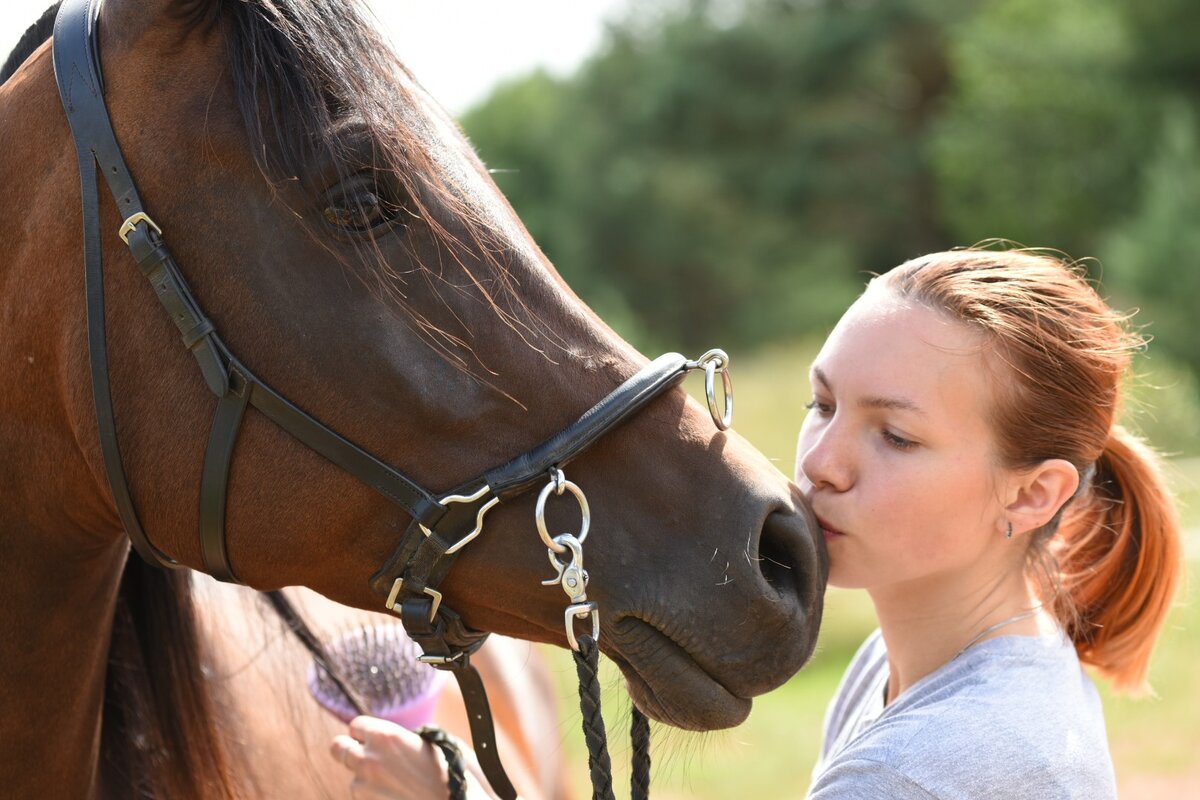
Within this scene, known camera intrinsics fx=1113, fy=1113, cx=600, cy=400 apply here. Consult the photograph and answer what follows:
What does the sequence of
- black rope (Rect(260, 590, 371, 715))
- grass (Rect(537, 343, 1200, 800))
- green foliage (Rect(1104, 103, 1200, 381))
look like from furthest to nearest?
green foliage (Rect(1104, 103, 1200, 381))
grass (Rect(537, 343, 1200, 800))
black rope (Rect(260, 590, 371, 715))

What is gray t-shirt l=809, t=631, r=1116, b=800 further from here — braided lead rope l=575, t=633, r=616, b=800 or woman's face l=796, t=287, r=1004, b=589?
braided lead rope l=575, t=633, r=616, b=800

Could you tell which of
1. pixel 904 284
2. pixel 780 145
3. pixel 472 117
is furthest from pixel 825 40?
pixel 904 284

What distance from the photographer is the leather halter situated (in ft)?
5.33

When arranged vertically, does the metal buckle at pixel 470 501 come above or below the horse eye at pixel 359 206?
below

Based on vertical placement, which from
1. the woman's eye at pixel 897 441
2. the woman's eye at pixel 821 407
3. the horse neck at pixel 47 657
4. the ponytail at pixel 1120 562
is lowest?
the ponytail at pixel 1120 562

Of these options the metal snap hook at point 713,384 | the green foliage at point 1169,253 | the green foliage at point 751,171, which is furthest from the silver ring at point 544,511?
the green foliage at point 751,171

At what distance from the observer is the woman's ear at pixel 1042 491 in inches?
73.3

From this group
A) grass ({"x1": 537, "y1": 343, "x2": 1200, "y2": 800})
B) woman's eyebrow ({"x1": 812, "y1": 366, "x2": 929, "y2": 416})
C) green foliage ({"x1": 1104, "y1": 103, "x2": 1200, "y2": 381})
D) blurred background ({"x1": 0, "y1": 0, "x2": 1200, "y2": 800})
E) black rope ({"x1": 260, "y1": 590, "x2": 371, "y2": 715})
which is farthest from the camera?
blurred background ({"x1": 0, "y1": 0, "x2": 1200, "y2": 800})

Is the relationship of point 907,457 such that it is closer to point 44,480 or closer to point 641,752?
point 641,752

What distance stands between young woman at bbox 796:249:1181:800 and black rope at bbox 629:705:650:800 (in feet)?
0.91

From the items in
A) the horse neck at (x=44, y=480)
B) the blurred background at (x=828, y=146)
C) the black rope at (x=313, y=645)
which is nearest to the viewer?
the horse neck at (x=44, y=480)

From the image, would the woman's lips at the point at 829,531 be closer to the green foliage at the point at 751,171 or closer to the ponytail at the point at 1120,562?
the ponytail at the point at 1120,562

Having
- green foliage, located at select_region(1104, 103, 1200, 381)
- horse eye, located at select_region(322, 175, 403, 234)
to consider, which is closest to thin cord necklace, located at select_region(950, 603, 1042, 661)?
horse eye, located at select_region(322, 175, 403, 234)

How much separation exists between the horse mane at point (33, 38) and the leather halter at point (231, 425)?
0.91ft
